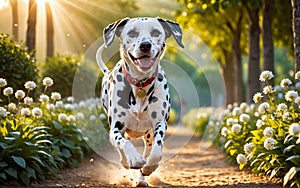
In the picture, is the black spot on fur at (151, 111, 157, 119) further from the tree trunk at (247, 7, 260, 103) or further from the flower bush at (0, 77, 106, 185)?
the tree trunk at (247, 7, 260, 103)

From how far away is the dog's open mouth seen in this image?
255 inches

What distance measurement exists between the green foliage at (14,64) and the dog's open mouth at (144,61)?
3.73m

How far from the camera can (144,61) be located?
650cm

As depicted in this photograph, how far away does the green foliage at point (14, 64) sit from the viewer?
9.66 meters

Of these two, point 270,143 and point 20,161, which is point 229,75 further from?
point 20,161

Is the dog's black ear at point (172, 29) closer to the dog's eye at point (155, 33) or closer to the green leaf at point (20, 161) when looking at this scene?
the dog's eye at point (155, 33)

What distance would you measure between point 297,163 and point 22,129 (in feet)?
11.4

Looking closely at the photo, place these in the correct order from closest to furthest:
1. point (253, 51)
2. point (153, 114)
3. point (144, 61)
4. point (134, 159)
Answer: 1. point (134, 159)
2. point (144, 61)
3. point (153, 114)
4. point (253, 51)

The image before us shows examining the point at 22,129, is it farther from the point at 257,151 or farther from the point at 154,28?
the point at 257,151

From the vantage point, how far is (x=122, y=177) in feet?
28.0

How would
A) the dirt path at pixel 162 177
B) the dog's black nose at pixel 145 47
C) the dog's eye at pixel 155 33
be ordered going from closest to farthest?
the dog's black nose at pixel 145 47 < the dog's eye at pixel 155 33 < the dirt path at pixel 162 177

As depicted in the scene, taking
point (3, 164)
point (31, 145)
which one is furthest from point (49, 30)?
point (3, 164)

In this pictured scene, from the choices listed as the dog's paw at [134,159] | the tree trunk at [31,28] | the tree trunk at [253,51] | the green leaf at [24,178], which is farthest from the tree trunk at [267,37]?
the green leaf at [24,178]

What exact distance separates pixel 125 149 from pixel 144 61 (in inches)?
40.4
